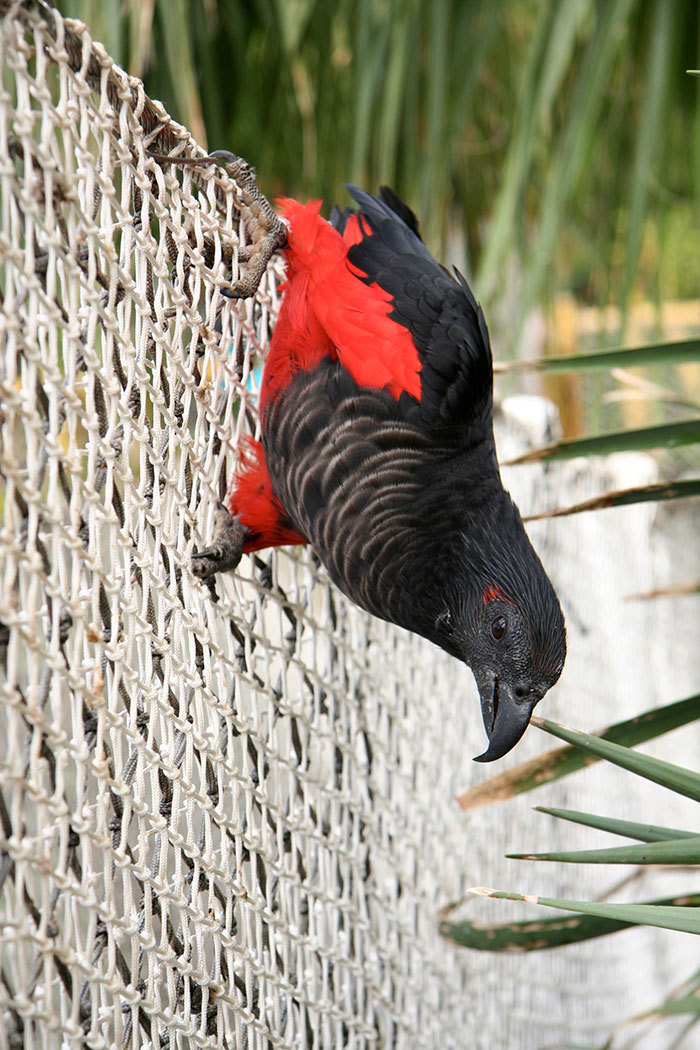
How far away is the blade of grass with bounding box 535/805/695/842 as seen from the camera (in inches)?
34.6

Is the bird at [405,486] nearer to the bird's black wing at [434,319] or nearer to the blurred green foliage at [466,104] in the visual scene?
the bird's black wing at [434,319]

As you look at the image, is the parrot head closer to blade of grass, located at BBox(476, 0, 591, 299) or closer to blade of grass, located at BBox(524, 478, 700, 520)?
blade of grass, located at BBox(524, 478, 700, 520)

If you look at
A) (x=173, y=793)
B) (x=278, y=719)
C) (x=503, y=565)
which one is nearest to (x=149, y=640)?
(x=173, y=793)

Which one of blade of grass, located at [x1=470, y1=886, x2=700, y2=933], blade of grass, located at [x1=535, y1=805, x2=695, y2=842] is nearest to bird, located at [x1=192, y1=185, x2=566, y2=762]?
blade of grass, located at [x1=535, y1=805, x2=695, y2=842]

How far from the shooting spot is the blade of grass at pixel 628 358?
1.19 metres

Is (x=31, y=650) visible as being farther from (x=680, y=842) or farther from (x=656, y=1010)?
(x=656, y=1010)

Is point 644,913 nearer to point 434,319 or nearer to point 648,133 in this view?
point 434,319

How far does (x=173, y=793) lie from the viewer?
2.84 ft

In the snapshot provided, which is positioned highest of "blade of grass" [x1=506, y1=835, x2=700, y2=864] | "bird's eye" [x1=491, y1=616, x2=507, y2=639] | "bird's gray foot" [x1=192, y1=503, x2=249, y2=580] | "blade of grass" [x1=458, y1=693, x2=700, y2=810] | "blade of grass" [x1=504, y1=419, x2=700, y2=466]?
"blade of grass" [x1=504, y1=419, x2=700, y2=466]

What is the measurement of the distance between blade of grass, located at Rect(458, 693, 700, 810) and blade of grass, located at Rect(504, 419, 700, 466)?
0.35 metres

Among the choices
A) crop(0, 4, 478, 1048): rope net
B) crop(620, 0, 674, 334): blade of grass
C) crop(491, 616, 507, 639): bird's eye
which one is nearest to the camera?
crop(0, 4, 478, 1048): rope net

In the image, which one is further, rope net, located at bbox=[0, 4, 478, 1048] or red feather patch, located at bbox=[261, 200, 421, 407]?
red feather patch, located at bbox=[261, 200, 421, 407]

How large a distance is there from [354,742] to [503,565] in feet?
1.22

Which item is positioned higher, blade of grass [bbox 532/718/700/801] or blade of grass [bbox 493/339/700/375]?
blade of grass [bbox 493/339/700/375]
